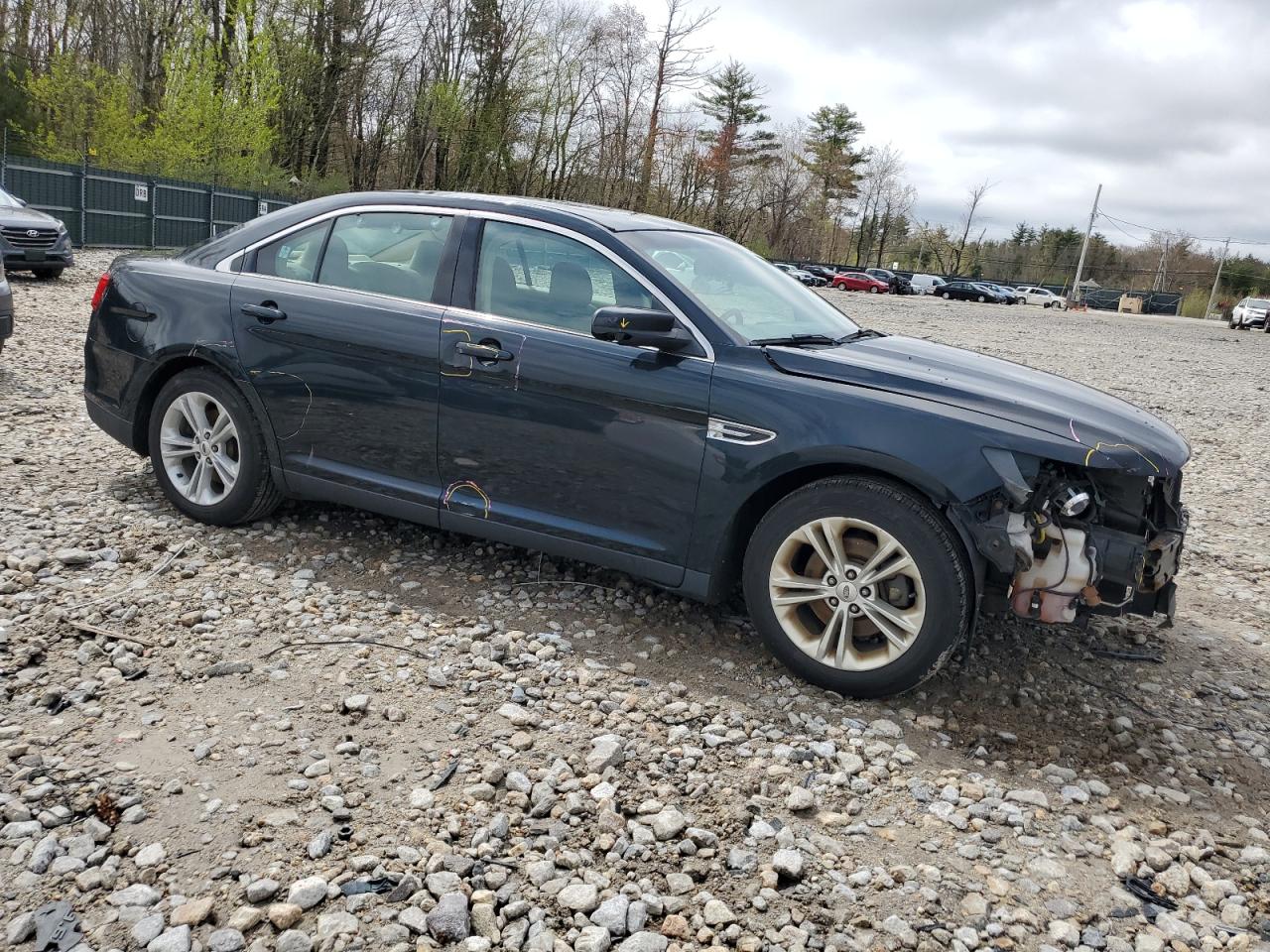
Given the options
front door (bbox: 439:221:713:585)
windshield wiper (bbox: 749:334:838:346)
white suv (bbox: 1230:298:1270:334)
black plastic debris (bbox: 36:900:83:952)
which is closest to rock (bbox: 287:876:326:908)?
black plastic debris (bbox: 36:900:83:952)

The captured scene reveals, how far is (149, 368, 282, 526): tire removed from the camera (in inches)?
188

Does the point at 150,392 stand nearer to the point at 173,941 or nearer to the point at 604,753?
the point at 604,753

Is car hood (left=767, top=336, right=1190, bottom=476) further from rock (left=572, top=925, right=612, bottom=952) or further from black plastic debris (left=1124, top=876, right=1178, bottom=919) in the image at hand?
rock (left=572, top=925, right=612, bottom=952)

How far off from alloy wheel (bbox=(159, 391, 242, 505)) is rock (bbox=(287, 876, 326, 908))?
2.75 metres

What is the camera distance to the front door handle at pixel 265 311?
15.3 feet

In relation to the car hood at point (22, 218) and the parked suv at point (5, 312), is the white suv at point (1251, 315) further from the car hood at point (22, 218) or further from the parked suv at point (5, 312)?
the parked suv at point (5, 312)

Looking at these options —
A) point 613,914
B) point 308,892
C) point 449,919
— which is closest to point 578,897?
point 613,914

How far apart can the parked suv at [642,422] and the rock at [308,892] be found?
72.2 inches

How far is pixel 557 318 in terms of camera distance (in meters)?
4.17

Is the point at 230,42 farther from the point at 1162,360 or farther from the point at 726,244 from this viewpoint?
the point at 726,244

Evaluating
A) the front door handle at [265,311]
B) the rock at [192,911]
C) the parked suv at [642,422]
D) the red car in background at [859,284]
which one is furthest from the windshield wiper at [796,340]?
the red car in background at [859,284]

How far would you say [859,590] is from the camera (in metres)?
3.64

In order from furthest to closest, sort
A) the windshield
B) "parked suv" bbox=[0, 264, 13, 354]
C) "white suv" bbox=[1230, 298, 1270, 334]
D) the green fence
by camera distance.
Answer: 1. "white suv" bbox=[1230, 298, 1270, 334]
2. the green fence
3. "parked suv" bbox=[0, 264, 13, 354]
4. the windshield

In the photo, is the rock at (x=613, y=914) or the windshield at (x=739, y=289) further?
Answer: the windshield at (x=739, y=289)
